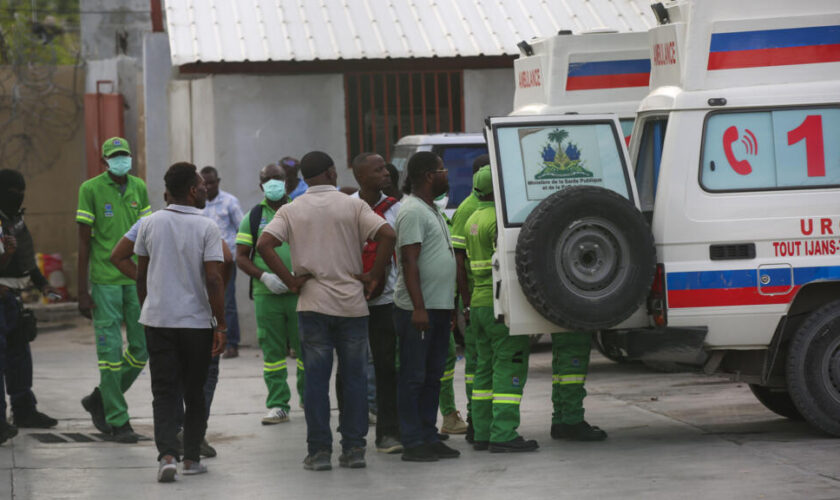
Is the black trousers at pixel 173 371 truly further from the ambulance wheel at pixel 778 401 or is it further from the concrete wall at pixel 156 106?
the concrete wall at pixel 156 106

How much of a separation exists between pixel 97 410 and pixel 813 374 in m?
4.95

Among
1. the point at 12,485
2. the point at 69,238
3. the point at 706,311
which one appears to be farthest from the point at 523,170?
the point at 69,238

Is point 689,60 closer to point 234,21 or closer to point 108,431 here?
point 108,431

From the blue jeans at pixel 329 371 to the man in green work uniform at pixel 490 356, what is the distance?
85cm

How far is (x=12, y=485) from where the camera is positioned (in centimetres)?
782

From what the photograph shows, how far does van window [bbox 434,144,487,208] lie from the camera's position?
1333 centimetres

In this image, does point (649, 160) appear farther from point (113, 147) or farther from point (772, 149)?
point (113, 147)

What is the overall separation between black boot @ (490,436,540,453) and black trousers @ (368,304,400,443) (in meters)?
0.73

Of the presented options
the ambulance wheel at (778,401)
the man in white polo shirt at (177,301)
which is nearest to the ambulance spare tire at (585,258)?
the ambulance wheel at (778,401)

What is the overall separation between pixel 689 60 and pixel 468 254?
1841 mm

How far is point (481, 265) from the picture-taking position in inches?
336

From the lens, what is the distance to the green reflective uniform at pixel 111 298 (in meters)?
9.40

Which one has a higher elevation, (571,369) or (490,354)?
(490,354)

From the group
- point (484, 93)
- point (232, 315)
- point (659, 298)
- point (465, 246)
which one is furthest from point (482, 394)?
point (484, 93)
